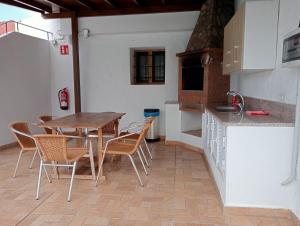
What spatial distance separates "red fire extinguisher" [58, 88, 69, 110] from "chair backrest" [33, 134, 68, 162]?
3241mm

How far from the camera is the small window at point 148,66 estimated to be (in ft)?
18.2

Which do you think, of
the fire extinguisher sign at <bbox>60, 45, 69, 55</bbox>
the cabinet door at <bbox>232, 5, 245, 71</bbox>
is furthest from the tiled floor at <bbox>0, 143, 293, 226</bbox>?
the fire extinguisher sign at <bbox>60, 45, 69, 55</bbox>

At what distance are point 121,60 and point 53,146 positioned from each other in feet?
10.8

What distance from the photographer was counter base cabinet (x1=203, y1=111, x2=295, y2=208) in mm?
2111

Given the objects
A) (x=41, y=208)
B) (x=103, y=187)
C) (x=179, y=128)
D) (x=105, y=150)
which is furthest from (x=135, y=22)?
(x=41, y=208)

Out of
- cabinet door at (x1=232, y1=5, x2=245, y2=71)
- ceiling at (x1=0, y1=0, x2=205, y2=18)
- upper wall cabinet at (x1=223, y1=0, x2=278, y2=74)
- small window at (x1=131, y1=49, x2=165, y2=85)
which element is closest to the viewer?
upper wall cabinet at (x1=223, y1=0, x2=278, y2=74)

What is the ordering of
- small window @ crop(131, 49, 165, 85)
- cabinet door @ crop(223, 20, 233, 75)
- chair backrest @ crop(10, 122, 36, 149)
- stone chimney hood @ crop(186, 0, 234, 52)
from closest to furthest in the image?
cabinet door @ crop(223, 20, 233, 75), chair backrest @ crop(10, 122, 36, 149), stone chimney hood @ crop(186, 0, 234, 52), small window @ crop(131, 49, 165, 85)

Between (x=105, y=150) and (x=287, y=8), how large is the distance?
2416 mm

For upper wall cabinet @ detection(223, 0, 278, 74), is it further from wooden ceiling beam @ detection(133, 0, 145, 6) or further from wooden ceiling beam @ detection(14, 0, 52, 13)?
wooden ceiling beam @ detection(14, 0, 52, 13)

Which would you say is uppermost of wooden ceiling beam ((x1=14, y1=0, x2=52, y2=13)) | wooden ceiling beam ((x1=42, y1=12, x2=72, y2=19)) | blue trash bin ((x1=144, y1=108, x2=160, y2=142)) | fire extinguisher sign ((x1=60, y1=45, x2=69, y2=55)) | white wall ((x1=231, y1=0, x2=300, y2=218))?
wooden ceiling beam ((x1=14, y1=0, x2=52, y2=13))

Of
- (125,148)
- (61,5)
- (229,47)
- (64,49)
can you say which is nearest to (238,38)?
(229,47)

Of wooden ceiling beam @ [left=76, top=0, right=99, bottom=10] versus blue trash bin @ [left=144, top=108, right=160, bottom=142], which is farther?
blue trash bin @ [left=144, top=108, right=160, bottom=142]

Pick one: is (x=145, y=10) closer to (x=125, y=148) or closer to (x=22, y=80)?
(x=22, y=80)

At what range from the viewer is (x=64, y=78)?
5707 mm
